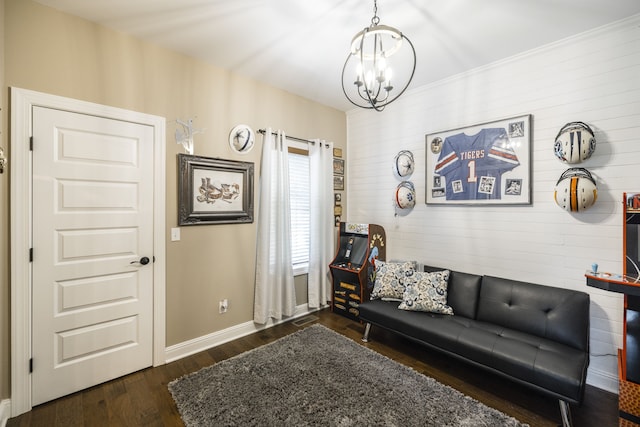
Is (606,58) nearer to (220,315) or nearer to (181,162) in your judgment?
(181,162)

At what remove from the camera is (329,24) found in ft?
7.33

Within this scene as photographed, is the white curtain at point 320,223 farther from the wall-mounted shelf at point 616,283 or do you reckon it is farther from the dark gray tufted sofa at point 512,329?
the wall-mounted shelf at point 616,283

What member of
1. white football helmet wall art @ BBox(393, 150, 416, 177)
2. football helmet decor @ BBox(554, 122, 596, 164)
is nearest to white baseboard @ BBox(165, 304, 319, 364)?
white football helmet wall art @ BBox(393, 150, 416, 177)

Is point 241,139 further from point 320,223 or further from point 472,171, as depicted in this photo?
A: point 472,171

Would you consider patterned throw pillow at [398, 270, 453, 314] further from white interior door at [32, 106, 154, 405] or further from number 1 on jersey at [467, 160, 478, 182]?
white interior door at [32, 106, 154, 405]

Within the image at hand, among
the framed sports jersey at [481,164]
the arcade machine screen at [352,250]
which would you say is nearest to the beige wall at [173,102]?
the arcade machine screen at [352,250]

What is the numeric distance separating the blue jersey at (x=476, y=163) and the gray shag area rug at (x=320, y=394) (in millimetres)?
1915

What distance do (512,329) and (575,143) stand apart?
1664 millimetres

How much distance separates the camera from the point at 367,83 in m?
1.89

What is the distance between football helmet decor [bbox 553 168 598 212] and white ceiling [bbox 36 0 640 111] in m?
1.22

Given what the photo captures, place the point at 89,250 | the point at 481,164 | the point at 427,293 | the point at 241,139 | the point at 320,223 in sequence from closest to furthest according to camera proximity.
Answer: the point at 89,250
the point at 427,293
the point at 481,164
the point at 241,139
the point at 320,223

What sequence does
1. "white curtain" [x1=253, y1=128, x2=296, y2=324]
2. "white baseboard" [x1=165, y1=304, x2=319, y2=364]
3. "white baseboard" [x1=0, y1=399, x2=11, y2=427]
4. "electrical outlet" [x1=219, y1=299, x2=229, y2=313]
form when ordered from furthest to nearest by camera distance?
"white curtain" [x1=253, y1=128, x2=296, y2=324]
"electrical outlet" [x1=219, y1=299, x2=229, y2=313]
"white baseboard" [x1=165, y1=304, x2=319, y2=364]
"white baseboard" [x1=0, y1=399, x2=11, y2=427]

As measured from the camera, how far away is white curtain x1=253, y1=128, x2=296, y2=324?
3.19 meters

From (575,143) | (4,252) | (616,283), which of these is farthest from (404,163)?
(4,252)
